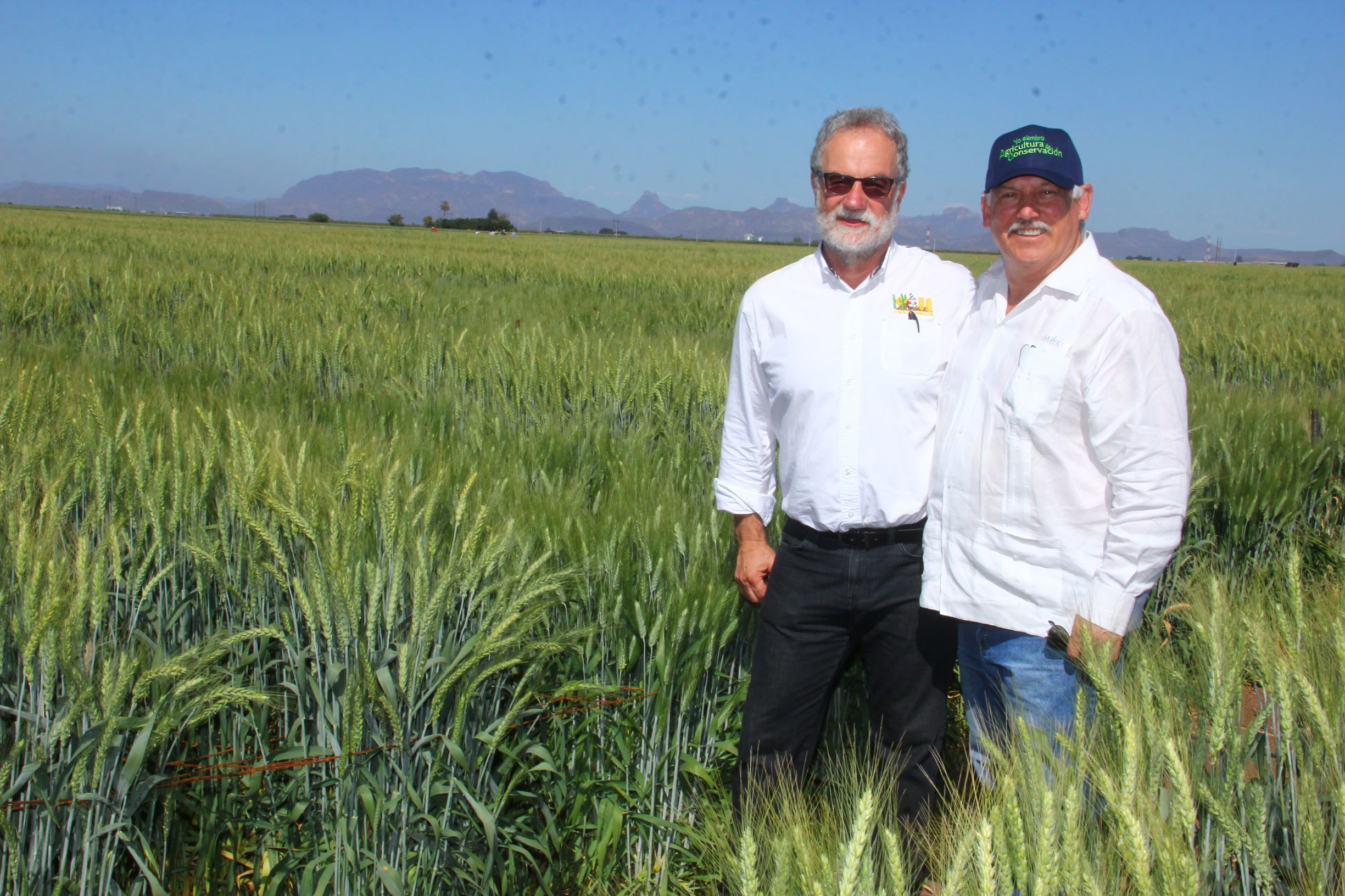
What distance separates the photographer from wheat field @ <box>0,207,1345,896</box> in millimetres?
1083

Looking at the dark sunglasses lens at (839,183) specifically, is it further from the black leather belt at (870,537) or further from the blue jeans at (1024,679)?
the blue jeans at (1024,679)

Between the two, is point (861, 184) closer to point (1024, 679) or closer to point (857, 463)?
point (857, 463)

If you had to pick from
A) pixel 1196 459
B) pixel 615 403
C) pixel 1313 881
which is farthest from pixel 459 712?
pixel 1196 459

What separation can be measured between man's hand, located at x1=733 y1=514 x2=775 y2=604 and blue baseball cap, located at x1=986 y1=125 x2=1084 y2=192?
0.92 m

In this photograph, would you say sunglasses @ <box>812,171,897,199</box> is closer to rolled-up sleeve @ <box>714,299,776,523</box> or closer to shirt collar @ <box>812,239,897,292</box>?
shirt collar @ <box>812,239,897,292</box>

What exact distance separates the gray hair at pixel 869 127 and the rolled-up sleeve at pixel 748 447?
0.41 meters

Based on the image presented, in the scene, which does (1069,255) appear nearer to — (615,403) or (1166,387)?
(1166,387)

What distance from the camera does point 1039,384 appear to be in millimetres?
1549

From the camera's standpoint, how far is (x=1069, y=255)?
160 centimetres

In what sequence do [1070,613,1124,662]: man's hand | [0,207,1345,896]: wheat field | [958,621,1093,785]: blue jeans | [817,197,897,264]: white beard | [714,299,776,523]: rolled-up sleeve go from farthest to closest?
[714,299,776,523]: rolled-up sleeve < [817,197,897,264]: white beard < [958,621,1093,785]: blue jeans < [1070,613,1124,662]: man's hand < [0,207,1345,896]: wheat field

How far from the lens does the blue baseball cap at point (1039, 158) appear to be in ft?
5.07

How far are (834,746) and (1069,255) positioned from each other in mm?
1376

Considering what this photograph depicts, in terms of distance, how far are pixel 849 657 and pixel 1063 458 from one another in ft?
2.31

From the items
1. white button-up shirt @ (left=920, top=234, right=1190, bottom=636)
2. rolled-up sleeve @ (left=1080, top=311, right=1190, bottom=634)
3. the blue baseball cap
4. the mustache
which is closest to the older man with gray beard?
the mustache
